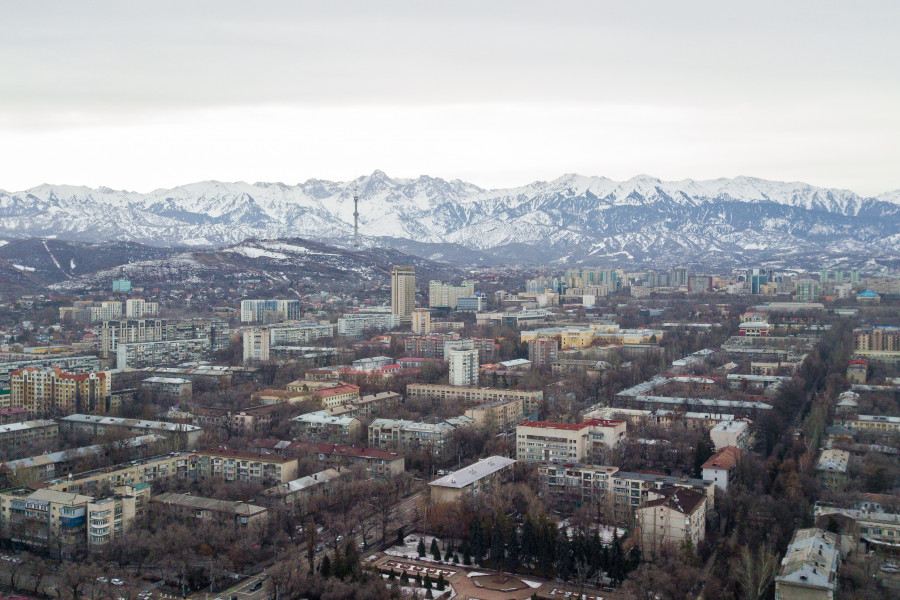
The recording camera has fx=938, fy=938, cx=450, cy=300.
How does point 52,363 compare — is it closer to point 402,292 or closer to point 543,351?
point 543,351

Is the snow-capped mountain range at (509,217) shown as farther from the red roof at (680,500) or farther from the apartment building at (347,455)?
the red roof at (680,500)

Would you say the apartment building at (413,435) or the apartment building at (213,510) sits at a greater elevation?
the apartment building at (413,435)

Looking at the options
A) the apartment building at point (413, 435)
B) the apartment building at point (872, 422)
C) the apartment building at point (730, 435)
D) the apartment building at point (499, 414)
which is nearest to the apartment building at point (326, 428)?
the apartment building at point (413, 435)

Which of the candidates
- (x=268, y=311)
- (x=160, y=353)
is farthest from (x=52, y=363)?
(x=268, y=311)

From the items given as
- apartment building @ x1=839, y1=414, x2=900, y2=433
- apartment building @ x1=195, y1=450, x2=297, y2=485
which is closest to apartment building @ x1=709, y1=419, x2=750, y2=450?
apartment building @ x1=839, y1=414, x2=900, y2=433

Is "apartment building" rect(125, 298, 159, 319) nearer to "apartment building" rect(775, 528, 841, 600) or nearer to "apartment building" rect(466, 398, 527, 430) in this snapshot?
"apartment building" rect(466, 398, 527, 430)

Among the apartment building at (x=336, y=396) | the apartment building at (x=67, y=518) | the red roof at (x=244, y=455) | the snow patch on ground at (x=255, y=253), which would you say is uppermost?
the snow patch on ground at (x=255, y=253)
